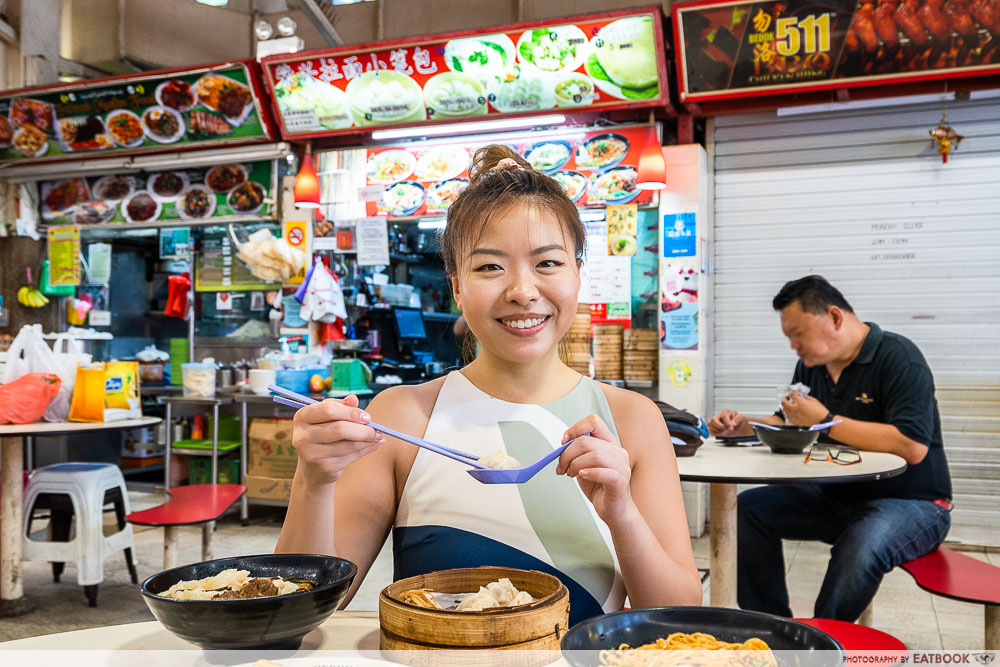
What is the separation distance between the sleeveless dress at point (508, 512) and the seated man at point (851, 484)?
1.84 m

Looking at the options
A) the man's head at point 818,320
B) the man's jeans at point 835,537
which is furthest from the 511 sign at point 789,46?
the man's jeans at point 835,537

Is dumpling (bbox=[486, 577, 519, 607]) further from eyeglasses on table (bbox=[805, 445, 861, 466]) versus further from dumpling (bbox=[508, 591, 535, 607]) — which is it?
eyeglasses on table (bbox=[805, 445, 861, 466])

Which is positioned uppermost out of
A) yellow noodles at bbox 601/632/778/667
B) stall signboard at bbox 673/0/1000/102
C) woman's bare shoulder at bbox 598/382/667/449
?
stall signboard at bbox 673/0/1000/102

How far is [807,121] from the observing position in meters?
5.55

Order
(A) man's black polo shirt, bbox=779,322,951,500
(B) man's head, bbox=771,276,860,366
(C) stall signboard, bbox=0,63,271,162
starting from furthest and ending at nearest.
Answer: (C) stall signboard, bbox=0,63,271,162 < (B) man's head, bbox=771,276,860,366 < (A) man's black polo shirt, bbox=779,322,951,500

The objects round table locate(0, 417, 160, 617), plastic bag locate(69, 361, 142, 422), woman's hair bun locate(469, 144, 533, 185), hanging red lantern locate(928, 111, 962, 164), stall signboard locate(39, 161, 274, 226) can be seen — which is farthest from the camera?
stall signboard locate(39, 161, 274, 226)

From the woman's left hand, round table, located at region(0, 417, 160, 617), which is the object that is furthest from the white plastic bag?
the woman's left hand

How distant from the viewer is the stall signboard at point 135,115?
654cm

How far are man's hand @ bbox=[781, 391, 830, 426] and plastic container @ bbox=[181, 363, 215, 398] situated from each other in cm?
470

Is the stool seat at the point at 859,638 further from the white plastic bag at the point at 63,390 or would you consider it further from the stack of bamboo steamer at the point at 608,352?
the white plastic bag at the point at 63,390

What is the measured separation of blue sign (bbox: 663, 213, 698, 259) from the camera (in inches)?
218

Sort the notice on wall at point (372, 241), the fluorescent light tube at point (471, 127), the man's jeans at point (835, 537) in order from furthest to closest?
the notice on wall at point (372, 241) < the fluorescent light tube at point (471, 127) < the man's jeans at point (835, 537)

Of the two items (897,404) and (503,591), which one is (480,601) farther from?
(897,404)

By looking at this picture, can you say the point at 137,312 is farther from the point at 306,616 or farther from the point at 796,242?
the point at 306,616
